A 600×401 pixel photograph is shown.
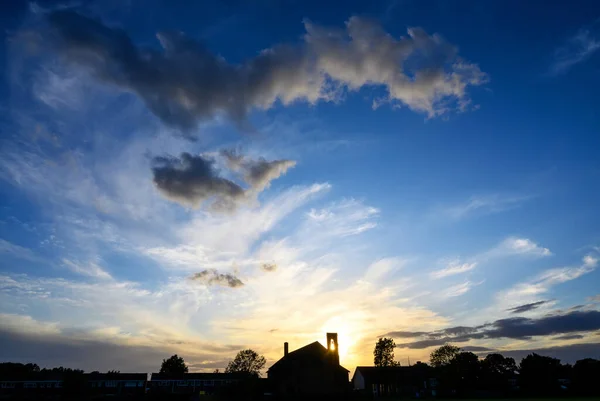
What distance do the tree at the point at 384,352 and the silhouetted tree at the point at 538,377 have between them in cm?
4352

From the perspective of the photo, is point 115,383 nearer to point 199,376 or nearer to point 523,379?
point 199,376

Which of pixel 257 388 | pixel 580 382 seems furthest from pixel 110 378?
pixel 580 382

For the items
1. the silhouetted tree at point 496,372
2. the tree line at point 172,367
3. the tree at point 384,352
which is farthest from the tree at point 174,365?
the silhouetted tree at point 496,372

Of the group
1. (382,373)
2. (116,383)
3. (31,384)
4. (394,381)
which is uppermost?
(382,373)

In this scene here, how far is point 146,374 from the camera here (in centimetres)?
12138

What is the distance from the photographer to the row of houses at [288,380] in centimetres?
8706

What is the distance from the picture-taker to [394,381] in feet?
380

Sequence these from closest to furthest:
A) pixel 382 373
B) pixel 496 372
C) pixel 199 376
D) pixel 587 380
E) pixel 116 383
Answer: pixel 587 380 < pixel 116 383 < pixel 382 373 < pixel 199 376 < pixel 496 372

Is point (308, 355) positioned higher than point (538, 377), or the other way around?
point (308, 355)

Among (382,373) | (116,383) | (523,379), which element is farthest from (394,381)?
(116,383)

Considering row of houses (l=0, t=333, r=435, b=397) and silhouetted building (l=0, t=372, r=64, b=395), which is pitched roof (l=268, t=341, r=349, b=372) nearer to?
row of houses (l=0, t=333, r=435, b=397)

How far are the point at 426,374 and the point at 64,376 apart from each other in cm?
10250

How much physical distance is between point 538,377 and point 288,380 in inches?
2675

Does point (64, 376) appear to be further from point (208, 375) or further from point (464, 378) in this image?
point (464, 378)
